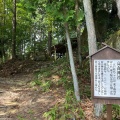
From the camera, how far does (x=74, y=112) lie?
593cm

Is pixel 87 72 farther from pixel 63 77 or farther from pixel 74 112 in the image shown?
pixel 74 112

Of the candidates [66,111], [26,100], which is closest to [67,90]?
[66,111]

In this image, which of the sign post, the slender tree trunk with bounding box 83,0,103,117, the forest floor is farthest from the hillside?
the sign post

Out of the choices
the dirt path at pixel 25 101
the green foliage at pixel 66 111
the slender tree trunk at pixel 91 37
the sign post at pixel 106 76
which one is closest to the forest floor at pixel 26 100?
the dirt path at pixel 25 101

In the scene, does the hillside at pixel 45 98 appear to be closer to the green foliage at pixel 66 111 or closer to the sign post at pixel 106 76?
the green foliage at pixel 66 111

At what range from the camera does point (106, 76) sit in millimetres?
4113

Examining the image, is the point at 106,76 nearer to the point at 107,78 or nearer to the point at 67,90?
the point at 107,78

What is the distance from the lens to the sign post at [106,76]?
13.3 feet

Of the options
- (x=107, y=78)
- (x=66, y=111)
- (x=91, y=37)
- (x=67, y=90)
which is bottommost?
(x=66, y=111)

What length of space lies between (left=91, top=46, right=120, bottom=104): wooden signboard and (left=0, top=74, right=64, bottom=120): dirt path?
8.04ft

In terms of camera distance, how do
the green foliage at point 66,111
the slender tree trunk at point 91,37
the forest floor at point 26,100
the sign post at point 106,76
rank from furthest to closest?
the forest floor at point 26,100 < the green foliage at point 66,111 < the slender tree trunk at point 91,37 < the sign post at point 106,76

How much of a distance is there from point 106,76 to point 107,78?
44 millimetres

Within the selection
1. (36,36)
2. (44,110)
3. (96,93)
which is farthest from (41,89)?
(36,36)

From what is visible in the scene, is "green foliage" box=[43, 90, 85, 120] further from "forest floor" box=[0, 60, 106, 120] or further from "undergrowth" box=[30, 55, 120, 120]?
"forest floor" box=[0, 60, 106, 120]
